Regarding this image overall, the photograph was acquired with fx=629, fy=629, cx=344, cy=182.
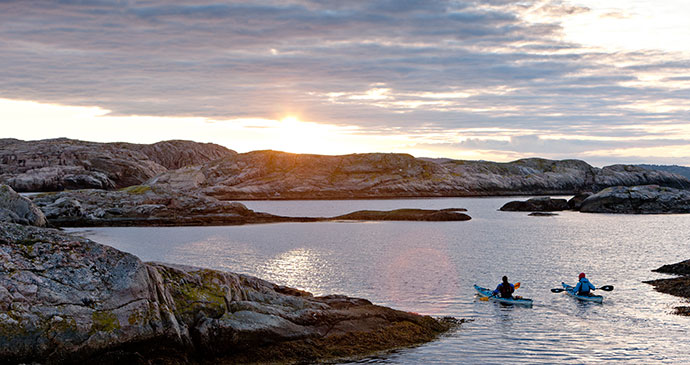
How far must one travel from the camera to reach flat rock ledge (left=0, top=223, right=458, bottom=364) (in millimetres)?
18078

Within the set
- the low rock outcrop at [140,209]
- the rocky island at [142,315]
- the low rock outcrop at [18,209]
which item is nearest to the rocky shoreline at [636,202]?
the low rock outcrop at [140,209]

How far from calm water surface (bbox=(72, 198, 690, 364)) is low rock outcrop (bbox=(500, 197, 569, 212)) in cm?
3373

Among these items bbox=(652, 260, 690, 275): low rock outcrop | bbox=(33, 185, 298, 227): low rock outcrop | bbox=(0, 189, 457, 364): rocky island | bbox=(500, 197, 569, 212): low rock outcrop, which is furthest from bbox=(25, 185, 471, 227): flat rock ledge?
bbox=(0, 189, 457, 364): rocky island

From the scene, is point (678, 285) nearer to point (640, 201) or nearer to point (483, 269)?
point (483, 269)

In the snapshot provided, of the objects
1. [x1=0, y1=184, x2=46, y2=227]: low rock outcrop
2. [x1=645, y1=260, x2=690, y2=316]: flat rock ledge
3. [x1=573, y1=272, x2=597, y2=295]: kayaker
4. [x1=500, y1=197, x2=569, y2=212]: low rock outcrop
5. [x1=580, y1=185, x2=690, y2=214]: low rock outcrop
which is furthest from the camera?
[x1=500, y1=197, x2=569, y2=212]: low rock outcrop

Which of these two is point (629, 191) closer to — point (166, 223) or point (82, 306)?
point (166, 223)

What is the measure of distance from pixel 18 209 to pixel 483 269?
51.6m

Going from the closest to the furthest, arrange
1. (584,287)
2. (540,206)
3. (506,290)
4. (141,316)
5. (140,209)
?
1. (141,316)
2. (506,290)
3. (584,287)
4. (140,209)
5. (540,206)

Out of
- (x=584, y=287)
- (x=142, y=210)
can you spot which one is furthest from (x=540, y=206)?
(x=584, y=287)

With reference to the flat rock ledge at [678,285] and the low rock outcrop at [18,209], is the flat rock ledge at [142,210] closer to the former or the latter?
the low rock outcrop at [18,209]

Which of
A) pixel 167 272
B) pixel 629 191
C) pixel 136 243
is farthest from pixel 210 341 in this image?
pixel 629 191

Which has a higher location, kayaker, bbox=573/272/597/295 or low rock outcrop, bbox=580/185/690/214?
low rock outcrop, bbox=580/185/690/214

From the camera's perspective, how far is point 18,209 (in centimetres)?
6975

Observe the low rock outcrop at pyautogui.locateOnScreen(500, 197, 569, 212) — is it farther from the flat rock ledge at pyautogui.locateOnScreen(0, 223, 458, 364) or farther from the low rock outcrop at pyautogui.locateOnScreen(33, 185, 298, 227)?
the flat rock ledge at pyautogui.locateOnScreen(0, 223, 458, 364)
